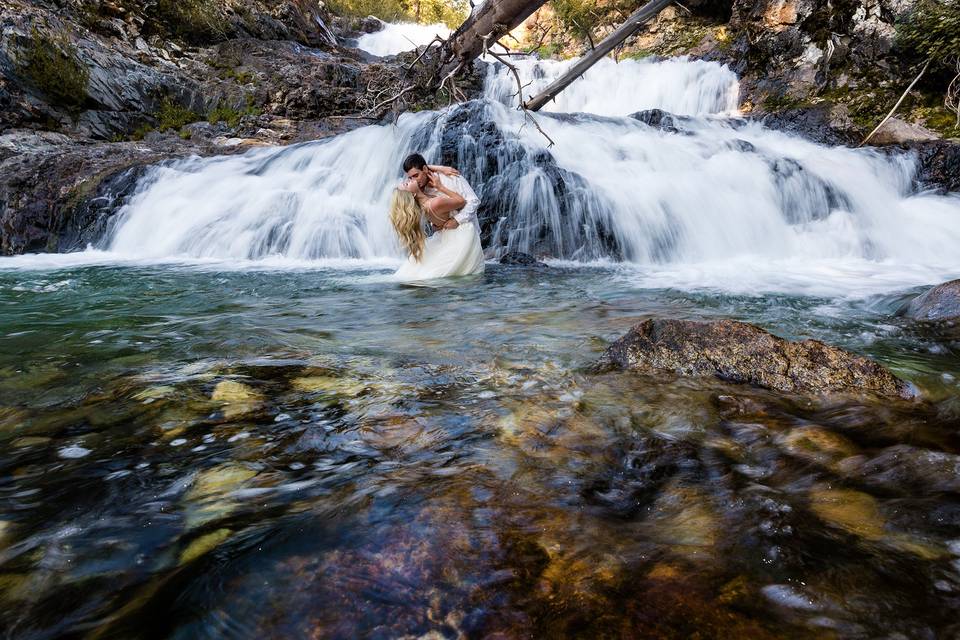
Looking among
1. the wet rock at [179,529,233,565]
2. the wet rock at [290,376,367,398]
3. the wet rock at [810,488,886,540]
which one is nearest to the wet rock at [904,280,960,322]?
the wet rock at [810,488,886,540]

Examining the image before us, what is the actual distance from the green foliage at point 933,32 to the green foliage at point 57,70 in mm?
20021

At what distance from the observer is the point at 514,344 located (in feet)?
12.3

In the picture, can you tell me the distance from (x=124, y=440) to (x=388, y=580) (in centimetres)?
153

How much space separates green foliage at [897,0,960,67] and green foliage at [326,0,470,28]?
24.5 meters

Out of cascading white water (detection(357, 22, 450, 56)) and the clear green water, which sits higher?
cascading white water (detection(357, 22, 450, 56))

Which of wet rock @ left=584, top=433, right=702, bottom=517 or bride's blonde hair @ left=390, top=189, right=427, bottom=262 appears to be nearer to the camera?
wet rock @ left=584, top=433, right=702, bottom=517

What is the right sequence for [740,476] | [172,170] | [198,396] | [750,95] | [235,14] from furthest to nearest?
[235,14] < [750,95] < [172,170] < [198,396] < [740,476]

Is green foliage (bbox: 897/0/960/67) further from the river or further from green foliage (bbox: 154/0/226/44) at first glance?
green foliage (bbox: 154/0/226/44)

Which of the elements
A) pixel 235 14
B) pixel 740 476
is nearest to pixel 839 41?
pixel 740 476

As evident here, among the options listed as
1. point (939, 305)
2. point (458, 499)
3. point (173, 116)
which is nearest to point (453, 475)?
point (458, 499)

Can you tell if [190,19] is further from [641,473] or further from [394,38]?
[641,473]

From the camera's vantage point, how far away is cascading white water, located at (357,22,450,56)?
30.2m

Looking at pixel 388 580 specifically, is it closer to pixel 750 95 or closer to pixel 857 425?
pixel 857 425

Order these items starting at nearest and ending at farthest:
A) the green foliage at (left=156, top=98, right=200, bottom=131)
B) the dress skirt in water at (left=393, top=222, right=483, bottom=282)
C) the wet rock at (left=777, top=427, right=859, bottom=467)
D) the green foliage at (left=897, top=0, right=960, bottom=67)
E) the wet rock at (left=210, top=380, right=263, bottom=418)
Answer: the wet rock at (left=777, top=427, right=859, bottom=467)
the wet rock at (left=210, top=380, right=263, bottom=418)
the dress skirt in water at (left=393, top=222, right=483, bottom=282)
the green foliage at (left=897, top=0, right=960, bottom=67)
the green foliage at (left=156, top=98, right=200, bottom=131)
